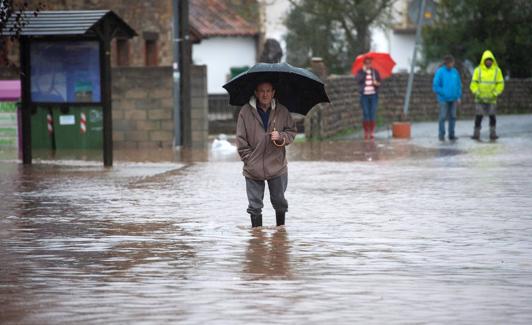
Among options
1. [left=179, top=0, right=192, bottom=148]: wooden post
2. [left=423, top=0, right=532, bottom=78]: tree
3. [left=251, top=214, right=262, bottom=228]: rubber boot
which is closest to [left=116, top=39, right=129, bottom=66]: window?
[left=179, top=0, right=192, bottom=148]: wooden post

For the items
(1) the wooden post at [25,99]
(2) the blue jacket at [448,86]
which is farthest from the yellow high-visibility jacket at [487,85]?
(1) the wooden post at [25,99]

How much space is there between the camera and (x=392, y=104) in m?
37.8

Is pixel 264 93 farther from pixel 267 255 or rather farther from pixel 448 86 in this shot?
pixel 448 86

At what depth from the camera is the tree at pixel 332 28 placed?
49688 millimetres

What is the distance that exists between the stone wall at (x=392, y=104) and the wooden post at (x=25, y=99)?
7735 mm

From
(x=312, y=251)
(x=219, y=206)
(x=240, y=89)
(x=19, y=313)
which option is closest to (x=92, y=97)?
(x=219, y=206)

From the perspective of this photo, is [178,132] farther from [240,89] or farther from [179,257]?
[179,257]

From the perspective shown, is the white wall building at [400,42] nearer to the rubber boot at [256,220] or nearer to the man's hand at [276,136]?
A: the rubber boot at [256,220]

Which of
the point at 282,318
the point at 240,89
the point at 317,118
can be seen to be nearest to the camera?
the point at 282,318

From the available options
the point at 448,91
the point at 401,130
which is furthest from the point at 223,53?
the point at 448,91

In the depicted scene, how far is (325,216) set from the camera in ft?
44.6

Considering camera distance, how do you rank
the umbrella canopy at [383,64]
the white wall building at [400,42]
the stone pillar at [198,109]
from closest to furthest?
1. the stone pillar at [198,109]
2. the umbrella canopy at [383,64]
3. the white wall building at [400,42]

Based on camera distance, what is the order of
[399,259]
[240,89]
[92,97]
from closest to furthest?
[399,259] → [240,89] → [92,97]

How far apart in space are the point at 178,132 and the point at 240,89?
1461cm
